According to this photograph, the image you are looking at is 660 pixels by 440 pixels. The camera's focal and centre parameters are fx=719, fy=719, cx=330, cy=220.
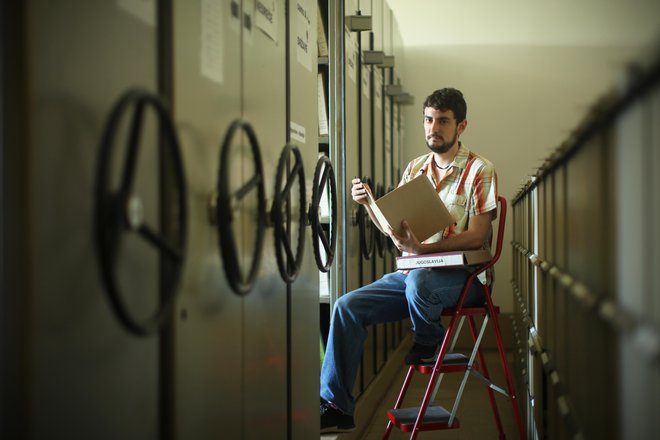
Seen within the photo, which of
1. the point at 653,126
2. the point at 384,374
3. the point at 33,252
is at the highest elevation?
the point at 653,126

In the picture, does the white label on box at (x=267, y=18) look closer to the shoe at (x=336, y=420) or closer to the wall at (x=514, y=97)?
the shoe at (x=336, y=420)

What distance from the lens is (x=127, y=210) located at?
3.57 feet

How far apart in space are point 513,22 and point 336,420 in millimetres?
4205

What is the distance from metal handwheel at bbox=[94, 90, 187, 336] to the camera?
1016 millimetres

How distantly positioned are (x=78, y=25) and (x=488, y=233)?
227 centimetres

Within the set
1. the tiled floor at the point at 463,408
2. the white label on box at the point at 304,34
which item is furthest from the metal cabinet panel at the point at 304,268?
the tiled floor at the point at 463,408

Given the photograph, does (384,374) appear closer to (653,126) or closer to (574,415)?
(574,415)

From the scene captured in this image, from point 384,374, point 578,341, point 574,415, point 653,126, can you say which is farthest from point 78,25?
point 384,374

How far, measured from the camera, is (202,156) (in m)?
1.51

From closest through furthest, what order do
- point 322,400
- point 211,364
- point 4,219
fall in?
point 4,219 < point 211,364 < point 322,400

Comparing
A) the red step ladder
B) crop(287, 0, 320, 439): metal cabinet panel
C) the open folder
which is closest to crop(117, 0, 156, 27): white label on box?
crop(287, 0, 320, 439): metal cabinet panel

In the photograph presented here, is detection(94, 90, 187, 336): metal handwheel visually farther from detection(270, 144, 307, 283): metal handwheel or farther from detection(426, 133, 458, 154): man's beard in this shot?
detection(426, 133, 458, 154): man's beard

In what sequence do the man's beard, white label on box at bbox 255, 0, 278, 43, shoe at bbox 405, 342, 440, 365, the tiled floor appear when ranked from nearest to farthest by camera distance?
white label on box at bbox 255, 0, 278, 43 < shoe at bbox 405, 342, 440, 365 < the man's beard < the tiled floor

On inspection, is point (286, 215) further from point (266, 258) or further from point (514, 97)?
point (514, 97)
